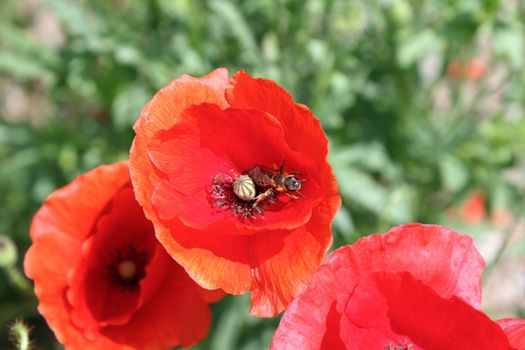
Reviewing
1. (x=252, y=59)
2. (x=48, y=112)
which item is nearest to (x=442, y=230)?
(x=252, y=59)

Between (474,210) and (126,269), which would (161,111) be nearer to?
(126,269)

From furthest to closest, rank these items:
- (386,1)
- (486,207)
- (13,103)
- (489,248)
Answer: (13,103) → (489,248) → (486,207) → (386,1)

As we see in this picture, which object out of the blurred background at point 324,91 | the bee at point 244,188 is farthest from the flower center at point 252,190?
the blurred background at point 324,91

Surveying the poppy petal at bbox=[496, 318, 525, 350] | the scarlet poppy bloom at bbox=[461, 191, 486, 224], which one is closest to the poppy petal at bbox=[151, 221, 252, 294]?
the poppy petal at bbox=[496, 318, 525, 350]

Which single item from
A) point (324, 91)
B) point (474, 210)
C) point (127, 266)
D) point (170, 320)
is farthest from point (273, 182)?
point (474, 210)

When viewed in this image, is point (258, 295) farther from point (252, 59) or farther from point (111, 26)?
point (111, 26)
